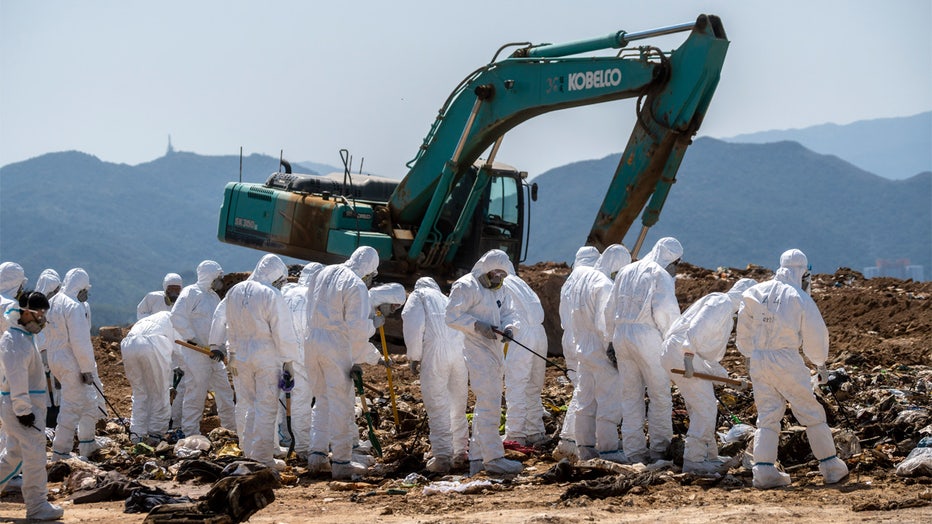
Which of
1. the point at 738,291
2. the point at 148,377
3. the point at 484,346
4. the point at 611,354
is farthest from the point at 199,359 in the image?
the point at 738,291

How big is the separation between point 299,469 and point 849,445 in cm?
506

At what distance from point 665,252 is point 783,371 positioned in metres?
2.01

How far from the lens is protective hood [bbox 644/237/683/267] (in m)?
11.6

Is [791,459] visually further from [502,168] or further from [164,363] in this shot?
[502,168]

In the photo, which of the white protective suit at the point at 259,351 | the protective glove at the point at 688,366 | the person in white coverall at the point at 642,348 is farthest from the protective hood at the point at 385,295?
the protective glove at the point at 688,366

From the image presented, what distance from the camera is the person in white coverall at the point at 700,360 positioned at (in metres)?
10.5

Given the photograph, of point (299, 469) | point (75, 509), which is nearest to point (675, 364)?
point (299, 469)

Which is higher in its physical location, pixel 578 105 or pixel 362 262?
pixel 578 105

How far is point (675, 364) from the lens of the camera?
10.8m

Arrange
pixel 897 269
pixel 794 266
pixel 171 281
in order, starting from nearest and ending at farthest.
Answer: pixel 794 266 < pixel 171 281 < pixel 897 269

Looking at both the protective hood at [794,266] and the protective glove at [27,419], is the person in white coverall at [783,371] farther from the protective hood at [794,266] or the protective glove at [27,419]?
the protective glove at [27,419]

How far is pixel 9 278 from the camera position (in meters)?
13.2

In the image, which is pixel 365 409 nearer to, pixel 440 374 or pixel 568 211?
pixel 440 374

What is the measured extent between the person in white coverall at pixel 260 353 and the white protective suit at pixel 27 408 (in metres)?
2.27
